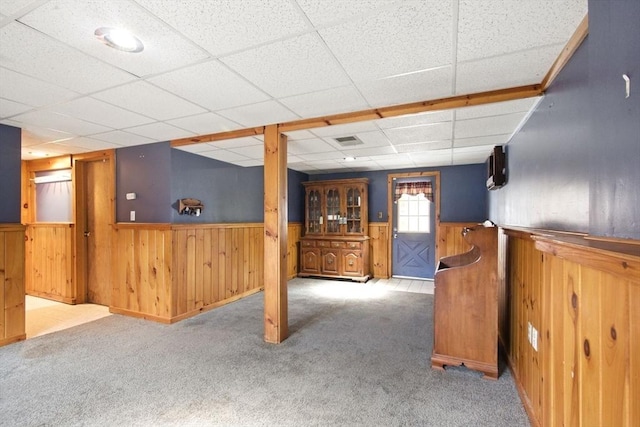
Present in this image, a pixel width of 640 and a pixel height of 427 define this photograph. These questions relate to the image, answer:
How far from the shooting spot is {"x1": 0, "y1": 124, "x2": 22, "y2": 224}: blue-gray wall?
3.06 m

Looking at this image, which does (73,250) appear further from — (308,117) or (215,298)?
(308,117)

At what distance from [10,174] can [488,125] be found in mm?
5078

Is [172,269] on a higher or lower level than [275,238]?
lower

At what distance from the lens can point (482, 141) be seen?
3662 millimetres

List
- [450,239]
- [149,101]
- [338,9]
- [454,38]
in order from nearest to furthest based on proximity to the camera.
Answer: [338,9]
[454,38]
[149,101]
[450,239]

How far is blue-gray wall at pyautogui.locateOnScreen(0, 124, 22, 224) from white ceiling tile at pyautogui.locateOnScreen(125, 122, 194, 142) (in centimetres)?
117

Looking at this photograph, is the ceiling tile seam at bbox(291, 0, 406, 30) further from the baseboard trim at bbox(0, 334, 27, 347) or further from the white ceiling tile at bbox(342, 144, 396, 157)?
the baseboard trim at bbox(0, 334, 27, 347)

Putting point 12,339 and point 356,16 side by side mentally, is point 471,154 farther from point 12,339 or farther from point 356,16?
point 12,339

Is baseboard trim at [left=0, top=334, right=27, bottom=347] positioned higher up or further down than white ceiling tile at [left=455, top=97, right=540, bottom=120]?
further down

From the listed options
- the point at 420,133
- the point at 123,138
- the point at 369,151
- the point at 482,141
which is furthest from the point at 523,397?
the point at 123,138

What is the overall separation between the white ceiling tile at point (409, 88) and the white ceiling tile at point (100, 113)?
2.18m

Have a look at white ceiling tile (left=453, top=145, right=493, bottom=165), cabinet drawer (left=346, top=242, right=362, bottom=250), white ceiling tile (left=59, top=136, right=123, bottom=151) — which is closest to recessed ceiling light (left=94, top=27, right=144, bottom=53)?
white ceiling tile (left=59, top=136, right=123, bottom=151)

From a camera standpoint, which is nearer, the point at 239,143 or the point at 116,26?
the point at 116,26

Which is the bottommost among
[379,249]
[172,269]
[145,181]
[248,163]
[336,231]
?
[379,249]
